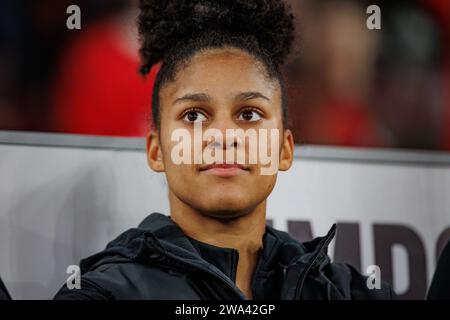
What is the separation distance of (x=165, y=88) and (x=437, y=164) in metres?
0.61

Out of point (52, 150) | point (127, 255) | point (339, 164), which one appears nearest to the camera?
point (127, 255)

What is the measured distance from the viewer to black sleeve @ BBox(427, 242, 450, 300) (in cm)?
150

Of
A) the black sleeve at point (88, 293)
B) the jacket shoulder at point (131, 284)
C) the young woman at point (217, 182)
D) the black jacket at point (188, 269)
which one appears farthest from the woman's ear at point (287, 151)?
the black sleeve at point (88, 293)

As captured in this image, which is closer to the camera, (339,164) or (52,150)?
(52,150)

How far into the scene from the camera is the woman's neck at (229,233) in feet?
4.48

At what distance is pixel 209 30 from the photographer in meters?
1.37

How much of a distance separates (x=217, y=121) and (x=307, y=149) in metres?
0.26

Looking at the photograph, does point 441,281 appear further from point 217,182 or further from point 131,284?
point 131,284

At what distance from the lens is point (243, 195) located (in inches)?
53.2

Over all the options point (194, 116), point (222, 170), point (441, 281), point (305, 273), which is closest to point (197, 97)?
point (194, 116)

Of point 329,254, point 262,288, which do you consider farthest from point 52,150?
point 329,254

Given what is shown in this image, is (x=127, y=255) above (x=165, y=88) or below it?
below

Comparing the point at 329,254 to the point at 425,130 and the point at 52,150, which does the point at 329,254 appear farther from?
the point at 52,150
